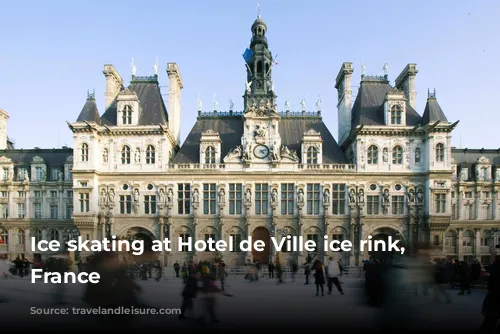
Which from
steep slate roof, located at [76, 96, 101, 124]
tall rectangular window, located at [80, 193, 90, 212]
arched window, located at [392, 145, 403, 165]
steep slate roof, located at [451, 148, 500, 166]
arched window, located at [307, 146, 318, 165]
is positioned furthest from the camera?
steep slate roof, located at [451, 148, 500, 166]

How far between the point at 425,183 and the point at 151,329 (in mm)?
39196

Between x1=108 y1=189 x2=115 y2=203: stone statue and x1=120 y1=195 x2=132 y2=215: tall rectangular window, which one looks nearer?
x1=108 y1=189 x2=115 y2=203: stone statue

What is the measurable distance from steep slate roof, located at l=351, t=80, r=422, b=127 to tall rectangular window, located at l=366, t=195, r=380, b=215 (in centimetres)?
788

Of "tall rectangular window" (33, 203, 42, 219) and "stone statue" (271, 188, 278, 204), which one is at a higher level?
"stone statue" (271, 188, 278, 204)

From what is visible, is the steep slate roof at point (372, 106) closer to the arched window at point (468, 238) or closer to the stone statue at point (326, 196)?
the stone statue at point (326, 196)

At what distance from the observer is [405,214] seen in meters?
46.6

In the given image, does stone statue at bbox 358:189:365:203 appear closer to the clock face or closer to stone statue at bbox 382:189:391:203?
stone statue at bbox 382:189:391:203

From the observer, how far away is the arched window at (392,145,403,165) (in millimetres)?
47375

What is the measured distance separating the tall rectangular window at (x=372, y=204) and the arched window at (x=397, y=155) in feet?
13.8

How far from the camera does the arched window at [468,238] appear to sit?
51719 millimetres

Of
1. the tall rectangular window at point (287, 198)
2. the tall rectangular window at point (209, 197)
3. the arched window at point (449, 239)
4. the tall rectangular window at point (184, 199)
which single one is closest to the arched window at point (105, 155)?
the tall rectangular window at point (184, 199)

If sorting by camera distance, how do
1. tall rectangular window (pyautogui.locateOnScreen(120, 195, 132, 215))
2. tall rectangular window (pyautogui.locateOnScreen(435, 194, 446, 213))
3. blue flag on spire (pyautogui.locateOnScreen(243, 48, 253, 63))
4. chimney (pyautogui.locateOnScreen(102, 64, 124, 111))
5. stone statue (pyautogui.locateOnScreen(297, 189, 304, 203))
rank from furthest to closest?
blue flag on spire (pyautogui.locateOnScreen(243, 48, 253, 63)), chimney (pyautogui.locateOnScreen(102, 64, 124, 111)), tall rectangular window (pyautogui.locateOnScreen(120, 195, 132, 215)), stone statue (pyautogui.locateOnScreen(297, 189, 304, 203)), tall rectangular window (pyautogui.locateOnScreen(435, 194, 446, 213))

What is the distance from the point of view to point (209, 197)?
47031 millimetres

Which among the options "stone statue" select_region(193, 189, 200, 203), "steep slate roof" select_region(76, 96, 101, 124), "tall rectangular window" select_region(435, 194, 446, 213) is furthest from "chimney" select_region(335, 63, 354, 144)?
"steep slate roof" select_region(76, 96, 101, 124)
